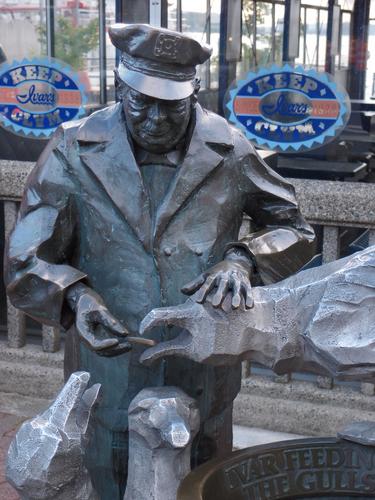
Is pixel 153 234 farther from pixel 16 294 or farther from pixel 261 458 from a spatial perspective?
pixel 261 458

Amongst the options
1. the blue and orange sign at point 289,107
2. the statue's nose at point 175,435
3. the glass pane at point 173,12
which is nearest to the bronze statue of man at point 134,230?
the statue's nose at point 175,435

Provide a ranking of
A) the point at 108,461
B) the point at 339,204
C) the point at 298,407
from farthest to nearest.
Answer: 1. the point at 298,407
2. the point at 339,204
3. the point at 108,461

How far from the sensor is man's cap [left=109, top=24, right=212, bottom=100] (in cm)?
238

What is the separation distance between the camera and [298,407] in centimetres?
511

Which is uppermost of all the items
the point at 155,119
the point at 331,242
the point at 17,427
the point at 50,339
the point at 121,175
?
the point at 155,119

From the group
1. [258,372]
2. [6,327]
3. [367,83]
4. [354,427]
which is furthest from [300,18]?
[354,427]

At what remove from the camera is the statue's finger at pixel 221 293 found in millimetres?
2252

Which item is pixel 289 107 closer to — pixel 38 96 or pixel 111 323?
pixel 38 96

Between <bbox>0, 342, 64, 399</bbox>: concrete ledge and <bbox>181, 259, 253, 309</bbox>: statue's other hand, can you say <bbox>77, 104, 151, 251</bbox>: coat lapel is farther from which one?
<bbox>0, 342, 64, 399</bbox>: concrete ledge

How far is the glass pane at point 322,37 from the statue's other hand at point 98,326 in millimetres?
3230

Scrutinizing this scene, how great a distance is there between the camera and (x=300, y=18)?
5.30 m

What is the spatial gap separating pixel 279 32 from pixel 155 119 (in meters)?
3.14

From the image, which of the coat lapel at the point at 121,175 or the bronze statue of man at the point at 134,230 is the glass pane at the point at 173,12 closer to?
the bronze statue of man at the point at 134,230

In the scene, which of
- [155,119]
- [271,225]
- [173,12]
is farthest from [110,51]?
[155,119]
